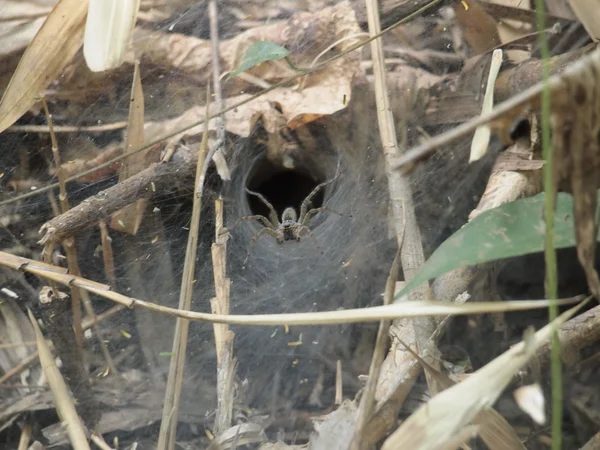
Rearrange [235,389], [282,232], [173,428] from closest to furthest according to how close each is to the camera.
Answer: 1. [173,428]
2. [235,389]
3. [282,232]

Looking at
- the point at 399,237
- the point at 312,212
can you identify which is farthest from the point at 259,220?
the point at 399,237

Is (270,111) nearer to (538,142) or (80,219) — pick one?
(80,219)

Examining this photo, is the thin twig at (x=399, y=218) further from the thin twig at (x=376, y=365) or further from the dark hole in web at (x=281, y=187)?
the dark hole in web at (x=281, y=187)

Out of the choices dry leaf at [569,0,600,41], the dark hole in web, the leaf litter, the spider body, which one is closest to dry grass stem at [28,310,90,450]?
the leaf litter

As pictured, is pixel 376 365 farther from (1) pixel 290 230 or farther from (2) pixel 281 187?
(2) pixel 281 187

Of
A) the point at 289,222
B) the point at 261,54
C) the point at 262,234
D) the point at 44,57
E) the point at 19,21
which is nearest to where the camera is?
the point at 261,54

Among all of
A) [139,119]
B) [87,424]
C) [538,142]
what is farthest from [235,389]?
[538,142]

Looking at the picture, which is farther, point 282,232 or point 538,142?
point 282,232
